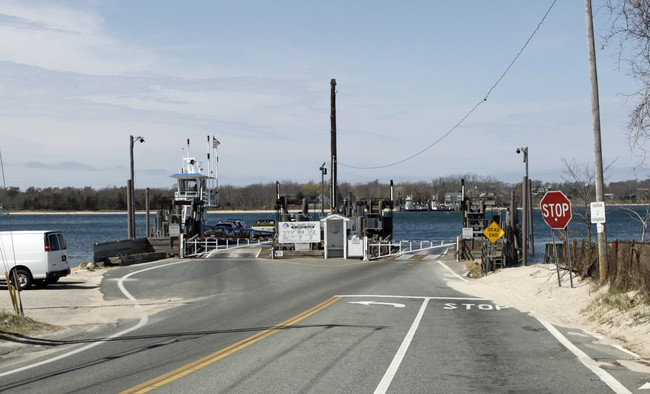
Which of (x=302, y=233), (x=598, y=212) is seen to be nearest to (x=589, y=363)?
(x=598, y=212)

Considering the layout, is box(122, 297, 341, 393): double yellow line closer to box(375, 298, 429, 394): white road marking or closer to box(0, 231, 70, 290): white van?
box(375, 298, 429, 394): white road marking

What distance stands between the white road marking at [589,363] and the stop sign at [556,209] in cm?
447

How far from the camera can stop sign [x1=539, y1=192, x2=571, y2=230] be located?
17.4 meters

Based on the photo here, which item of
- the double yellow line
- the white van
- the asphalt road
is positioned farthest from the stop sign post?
the white van

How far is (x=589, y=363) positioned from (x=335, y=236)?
104ft

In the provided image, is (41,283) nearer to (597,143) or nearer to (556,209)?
(556,209)

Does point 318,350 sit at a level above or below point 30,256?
below

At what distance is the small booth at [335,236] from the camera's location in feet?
133

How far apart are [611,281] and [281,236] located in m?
27.6

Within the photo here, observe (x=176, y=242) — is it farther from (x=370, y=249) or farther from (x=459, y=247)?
(x=459, y=247)

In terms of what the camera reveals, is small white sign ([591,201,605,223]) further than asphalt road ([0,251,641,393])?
Yes

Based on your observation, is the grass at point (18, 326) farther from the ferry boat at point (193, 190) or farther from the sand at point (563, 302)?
the ferry boat at point (193, 190)

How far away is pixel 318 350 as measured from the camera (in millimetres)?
10688

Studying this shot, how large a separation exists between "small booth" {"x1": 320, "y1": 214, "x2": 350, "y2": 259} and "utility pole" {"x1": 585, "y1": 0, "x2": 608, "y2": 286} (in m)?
24.2
